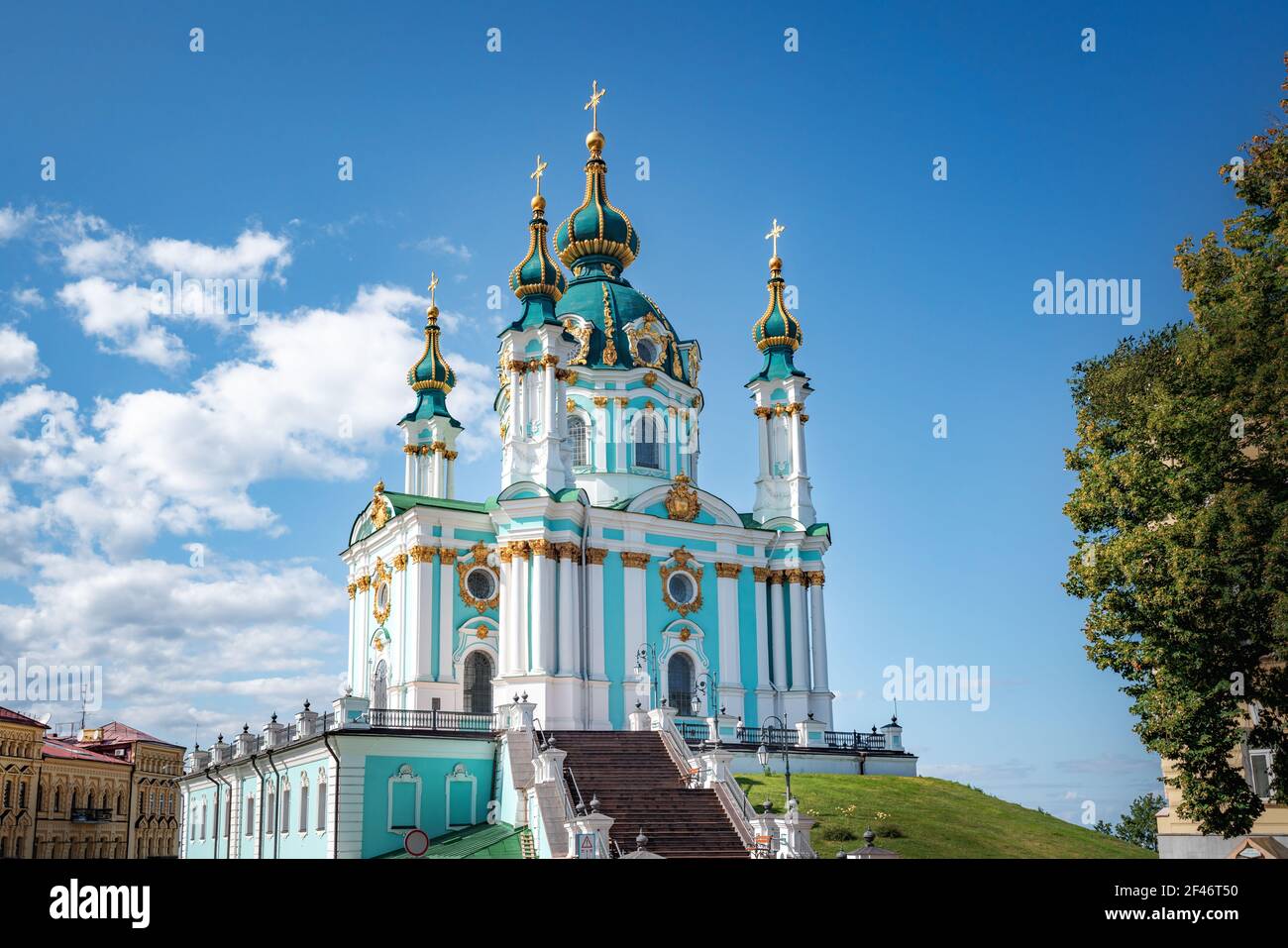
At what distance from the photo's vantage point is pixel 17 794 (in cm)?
6153

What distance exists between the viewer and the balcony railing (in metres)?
30.1

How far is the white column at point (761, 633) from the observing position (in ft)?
132

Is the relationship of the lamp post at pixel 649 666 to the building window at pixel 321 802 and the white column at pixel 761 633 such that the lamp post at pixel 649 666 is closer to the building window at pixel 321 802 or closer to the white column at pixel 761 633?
the white column at pixel 761 633

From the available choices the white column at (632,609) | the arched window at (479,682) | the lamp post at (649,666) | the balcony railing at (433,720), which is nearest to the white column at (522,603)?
the arched window at (479,682)

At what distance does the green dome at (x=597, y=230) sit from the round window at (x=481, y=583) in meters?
12.3

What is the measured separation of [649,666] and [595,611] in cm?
237

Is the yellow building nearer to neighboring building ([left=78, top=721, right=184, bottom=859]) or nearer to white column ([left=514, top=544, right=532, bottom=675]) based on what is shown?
neighboring building ([left=78, top=721, right=184, bottom=859])

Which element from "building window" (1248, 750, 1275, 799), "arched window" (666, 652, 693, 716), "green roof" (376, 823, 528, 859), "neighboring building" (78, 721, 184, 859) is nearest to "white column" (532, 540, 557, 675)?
"arched window" (666, 652, 693, 716)

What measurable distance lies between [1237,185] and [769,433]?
23.2 metres

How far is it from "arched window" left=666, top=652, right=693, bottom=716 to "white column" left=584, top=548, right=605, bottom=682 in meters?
1.65

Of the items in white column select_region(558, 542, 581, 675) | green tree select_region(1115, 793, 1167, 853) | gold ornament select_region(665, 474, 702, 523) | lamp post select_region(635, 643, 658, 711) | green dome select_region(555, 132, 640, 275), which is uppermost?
green dome select_region(555, 132, 640, 275)

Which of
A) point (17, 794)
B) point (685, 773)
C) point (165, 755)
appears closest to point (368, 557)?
point (685, 773)

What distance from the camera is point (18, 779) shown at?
6166 cm

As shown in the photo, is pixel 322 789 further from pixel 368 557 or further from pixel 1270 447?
pixel 1270 447
